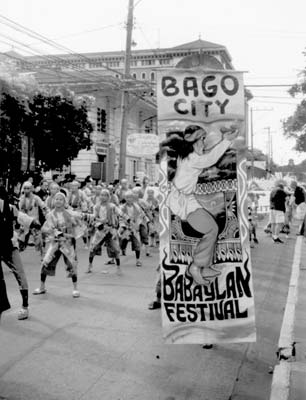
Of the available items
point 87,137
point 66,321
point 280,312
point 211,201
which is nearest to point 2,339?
point 66,321

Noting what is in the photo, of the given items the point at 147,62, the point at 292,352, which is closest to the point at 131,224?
the point at 292,352

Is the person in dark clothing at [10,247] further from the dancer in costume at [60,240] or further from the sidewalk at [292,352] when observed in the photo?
the sidewalk at [292,352]

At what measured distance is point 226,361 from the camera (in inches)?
A: 206

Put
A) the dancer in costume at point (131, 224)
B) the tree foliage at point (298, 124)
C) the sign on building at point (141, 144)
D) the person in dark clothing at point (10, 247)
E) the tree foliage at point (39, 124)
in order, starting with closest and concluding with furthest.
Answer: the person in dark clothing at point (10, 247) < the dancer in costume at point (131, 224) < the tree foliage at point (39, 124) < the sign on building at point (141, 144) < the tree foliage at point (298, 124)

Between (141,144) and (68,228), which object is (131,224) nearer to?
(68,228)

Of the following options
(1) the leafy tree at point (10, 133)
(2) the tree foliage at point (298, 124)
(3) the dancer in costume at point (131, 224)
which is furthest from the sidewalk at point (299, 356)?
(2) the tree foliage at point (298, 124)

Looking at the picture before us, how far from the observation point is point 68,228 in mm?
8219

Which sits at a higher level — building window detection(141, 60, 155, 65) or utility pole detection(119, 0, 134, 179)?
building window detection(141, 60, 155, 65)

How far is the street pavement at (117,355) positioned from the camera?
445cm

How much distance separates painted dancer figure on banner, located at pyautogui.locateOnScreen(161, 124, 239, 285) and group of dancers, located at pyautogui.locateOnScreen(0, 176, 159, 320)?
68.2 inches

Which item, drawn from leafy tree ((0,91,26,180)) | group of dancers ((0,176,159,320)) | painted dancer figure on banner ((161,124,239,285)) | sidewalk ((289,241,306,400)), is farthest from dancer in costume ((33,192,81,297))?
leafy tree ((0,91,26,180))

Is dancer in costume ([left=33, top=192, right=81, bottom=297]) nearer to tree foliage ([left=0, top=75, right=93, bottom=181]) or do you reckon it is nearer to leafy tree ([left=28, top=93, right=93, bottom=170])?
tree foliage ([left=0, top=75, right=93, bottom=181])

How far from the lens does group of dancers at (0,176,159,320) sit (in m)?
6.62

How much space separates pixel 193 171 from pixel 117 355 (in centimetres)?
206
